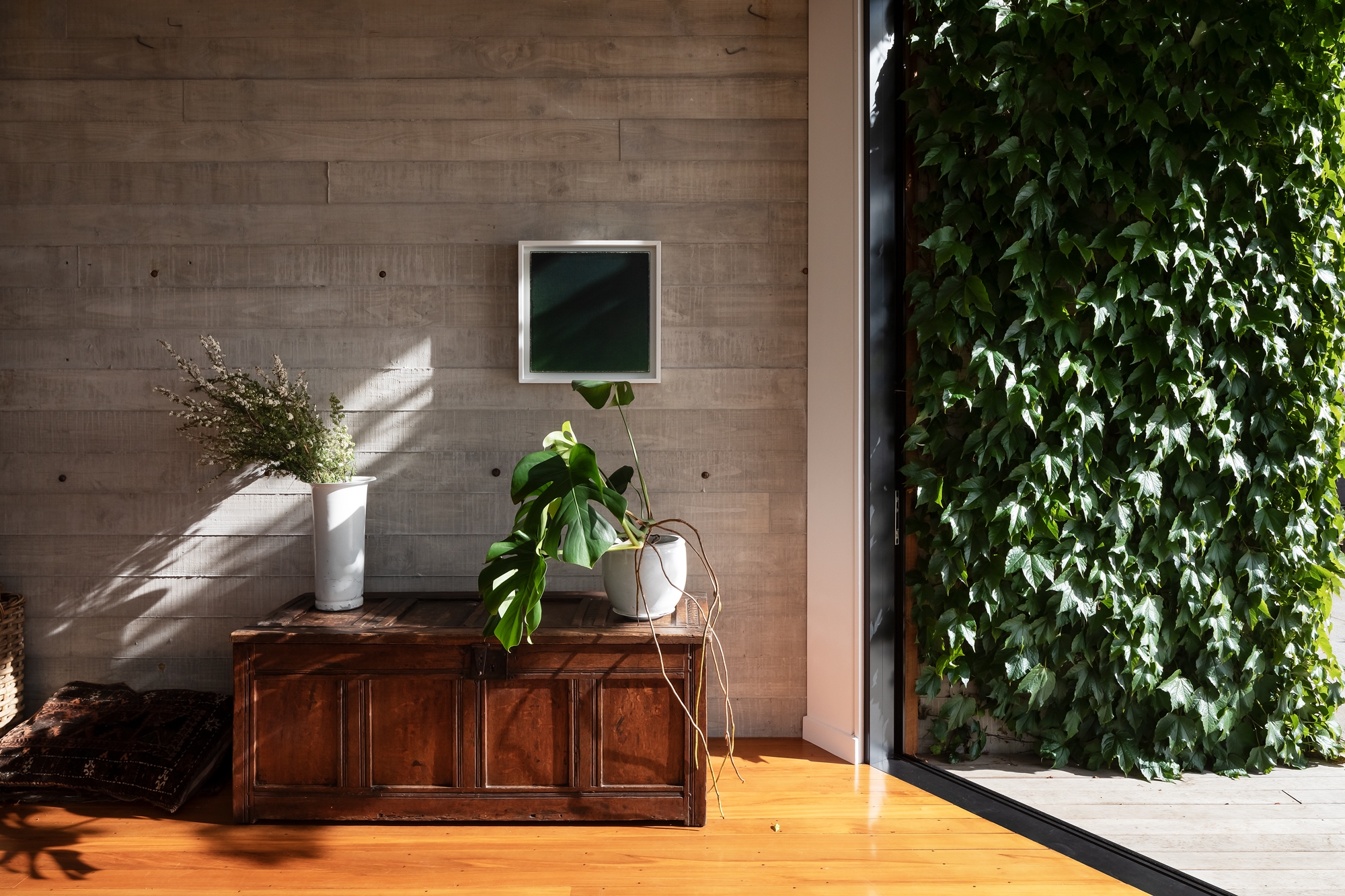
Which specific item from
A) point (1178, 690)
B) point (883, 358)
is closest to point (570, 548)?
point (883, 358)

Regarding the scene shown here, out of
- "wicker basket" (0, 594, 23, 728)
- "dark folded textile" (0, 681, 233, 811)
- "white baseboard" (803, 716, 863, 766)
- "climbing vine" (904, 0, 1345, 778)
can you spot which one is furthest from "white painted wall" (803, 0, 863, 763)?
Result: "wicker basket" (0, 594, 23, 728)

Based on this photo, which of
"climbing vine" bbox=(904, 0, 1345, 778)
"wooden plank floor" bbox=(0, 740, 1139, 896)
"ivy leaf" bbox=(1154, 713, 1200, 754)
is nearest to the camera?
"wooden plank floor" bbox=(0, 740, 1139, 896)

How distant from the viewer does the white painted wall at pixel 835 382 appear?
2.57 metres

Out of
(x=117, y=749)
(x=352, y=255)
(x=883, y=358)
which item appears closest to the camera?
(x=117, y=749)

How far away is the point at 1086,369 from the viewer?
241 centimetres

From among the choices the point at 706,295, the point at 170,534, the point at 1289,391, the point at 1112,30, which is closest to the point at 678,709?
the point at 706,295

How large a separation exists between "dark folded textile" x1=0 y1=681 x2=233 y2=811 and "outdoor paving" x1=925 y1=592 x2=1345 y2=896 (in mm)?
2358

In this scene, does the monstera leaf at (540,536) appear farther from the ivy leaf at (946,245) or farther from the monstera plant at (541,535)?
the ivy leaf at (946,245)

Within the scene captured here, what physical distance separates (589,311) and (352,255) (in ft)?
2.79

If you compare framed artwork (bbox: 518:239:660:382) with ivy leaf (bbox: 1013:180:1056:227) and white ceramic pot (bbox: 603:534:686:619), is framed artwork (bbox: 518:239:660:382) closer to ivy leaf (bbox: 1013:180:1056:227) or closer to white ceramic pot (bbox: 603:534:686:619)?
white ceramic pot (bbox: 603:534:686:619)

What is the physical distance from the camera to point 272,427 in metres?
2.41

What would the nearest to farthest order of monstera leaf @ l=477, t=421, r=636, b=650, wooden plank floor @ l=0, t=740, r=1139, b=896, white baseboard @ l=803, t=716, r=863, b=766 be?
1. wooden plank floor @ l=0, t=740, r=1139, b=896
2. monstera leaf @ l=477, t=421, r=636, b=650
3. white baseboard @ l=803, t=716, r=863, b=766

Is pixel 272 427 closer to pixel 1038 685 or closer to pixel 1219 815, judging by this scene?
pixel 1038 685

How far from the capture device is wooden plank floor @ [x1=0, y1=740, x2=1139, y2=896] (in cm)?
195
